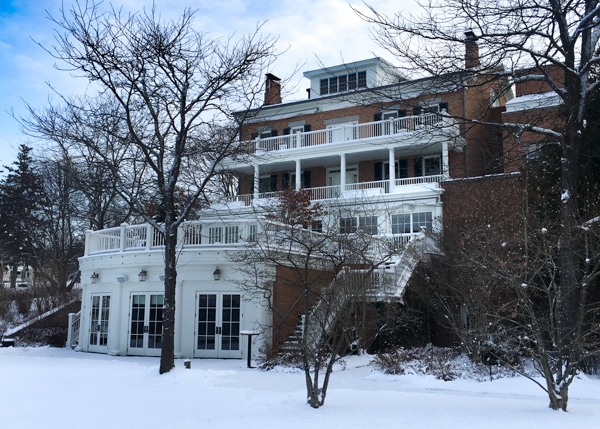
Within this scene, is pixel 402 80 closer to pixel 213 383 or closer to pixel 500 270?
pixel 500 270

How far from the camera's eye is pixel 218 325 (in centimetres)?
1800

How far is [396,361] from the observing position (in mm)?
14672

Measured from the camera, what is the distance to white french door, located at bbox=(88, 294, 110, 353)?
20.3 m

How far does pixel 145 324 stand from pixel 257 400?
9537mm

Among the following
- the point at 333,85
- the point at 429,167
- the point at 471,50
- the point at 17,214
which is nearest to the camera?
the point at 471,50

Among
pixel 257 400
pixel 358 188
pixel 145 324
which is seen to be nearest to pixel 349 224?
pixel 257 400

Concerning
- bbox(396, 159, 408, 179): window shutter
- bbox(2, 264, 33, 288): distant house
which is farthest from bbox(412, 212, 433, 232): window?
bbox(2, 264, 33, 288): distant house

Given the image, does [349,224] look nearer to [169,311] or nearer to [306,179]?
[169,311]

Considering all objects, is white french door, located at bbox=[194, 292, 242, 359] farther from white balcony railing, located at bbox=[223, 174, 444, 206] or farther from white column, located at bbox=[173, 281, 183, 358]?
white balcony railing, located at bbox=[223, 174, 444, 206]

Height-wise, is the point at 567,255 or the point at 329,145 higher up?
the point at 329,145

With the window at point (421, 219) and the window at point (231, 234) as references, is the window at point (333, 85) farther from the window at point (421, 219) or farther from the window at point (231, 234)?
the window at point (231, 234)

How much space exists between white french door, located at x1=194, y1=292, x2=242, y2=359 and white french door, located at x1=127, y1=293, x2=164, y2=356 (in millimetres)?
1534

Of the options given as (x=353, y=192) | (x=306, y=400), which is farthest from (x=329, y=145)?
(x=306, y=400)

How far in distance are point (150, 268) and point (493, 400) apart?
11.9m
